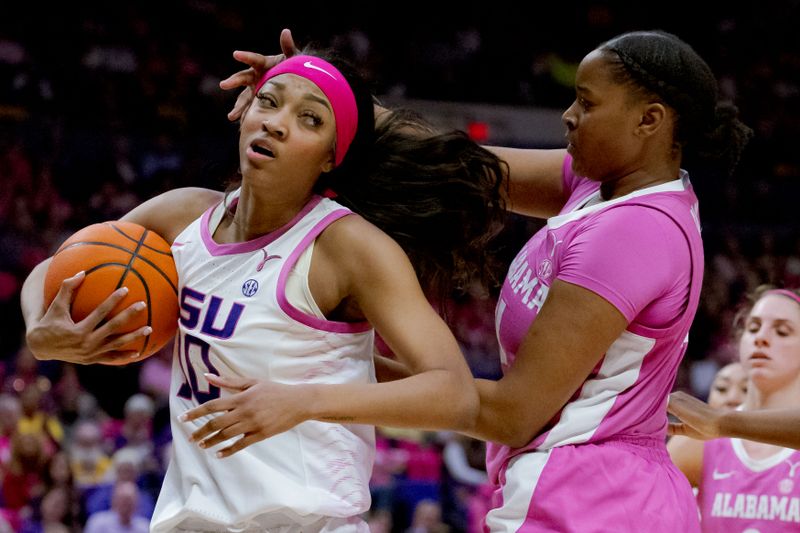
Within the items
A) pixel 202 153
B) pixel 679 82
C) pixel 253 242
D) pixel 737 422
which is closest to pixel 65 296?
pixel 253 242

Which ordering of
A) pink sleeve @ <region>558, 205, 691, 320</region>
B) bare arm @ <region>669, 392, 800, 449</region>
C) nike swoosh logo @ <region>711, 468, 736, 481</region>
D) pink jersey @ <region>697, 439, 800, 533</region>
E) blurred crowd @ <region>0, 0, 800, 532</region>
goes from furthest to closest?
1. blurred crowd @ <region>0, 0, 800, 532</region>
2. nike swoosh logo @ <region>711, 468, 736, 481</region>
3. pink jersey @ <region>697, 439, 800, 533</region>
4. bare arm @ <region>669, 392, 800, 449</region>
5. pink sleeve @ <region>558, 205, 691, 320</region>

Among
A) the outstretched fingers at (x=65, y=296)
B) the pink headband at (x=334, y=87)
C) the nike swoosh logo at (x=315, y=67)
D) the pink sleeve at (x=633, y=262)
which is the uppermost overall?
the nike swoosh logo at (x=315, y=67)

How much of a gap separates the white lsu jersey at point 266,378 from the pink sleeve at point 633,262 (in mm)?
536

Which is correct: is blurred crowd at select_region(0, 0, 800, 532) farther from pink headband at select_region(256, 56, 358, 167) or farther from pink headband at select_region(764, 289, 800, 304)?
pink headband at select_region(764, 289, 800, 304)

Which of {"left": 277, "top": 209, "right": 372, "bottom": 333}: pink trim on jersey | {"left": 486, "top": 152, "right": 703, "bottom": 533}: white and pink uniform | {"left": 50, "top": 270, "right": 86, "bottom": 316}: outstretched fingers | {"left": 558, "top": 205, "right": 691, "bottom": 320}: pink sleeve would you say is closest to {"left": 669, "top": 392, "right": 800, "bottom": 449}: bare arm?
{"left": 486, "top": 152, "right": 703, "bottom": 533}: white and pink uniform

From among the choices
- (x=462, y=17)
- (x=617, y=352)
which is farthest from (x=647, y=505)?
(x=462, y=17)

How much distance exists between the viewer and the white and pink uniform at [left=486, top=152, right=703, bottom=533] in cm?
235

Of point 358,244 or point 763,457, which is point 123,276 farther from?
point 763,457

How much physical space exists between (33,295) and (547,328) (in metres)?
1.28

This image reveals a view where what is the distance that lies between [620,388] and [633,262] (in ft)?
0.94

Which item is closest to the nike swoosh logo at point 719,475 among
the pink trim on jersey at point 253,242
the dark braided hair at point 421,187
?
the dark braided hair at point 421,187

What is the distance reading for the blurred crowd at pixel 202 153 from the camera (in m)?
7.53

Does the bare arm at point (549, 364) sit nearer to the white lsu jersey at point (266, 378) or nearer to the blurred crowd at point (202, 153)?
the white lsu jersey at point (266, 378)

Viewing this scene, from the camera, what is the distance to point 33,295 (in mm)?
2732
